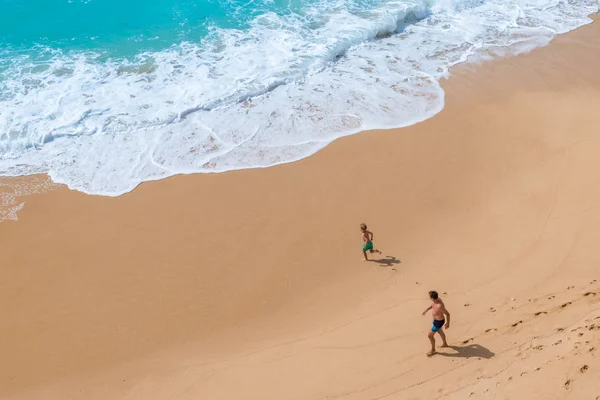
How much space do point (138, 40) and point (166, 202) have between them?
919cm

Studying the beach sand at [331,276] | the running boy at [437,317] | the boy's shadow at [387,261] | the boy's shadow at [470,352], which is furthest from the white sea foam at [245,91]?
the boy's shadow at [470,352]

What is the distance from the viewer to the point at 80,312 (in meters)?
8.58

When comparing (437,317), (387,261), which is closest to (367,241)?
(387,261)

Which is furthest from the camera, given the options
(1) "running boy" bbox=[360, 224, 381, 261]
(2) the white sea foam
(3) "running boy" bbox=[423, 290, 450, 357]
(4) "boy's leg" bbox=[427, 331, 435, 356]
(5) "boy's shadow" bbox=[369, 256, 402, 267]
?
(2) the white sea foam

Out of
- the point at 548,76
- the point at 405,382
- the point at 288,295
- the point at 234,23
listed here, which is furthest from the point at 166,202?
the point at 548,76

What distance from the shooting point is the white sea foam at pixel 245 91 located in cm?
1200

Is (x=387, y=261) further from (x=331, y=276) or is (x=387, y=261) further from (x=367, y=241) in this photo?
(x=331, y=276)

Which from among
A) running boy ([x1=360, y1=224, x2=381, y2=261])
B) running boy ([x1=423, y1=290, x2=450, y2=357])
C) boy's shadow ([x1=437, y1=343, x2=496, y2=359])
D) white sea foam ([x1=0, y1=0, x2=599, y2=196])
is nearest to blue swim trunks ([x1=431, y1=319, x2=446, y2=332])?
running boy ([x1=423, y1=290, x2=450, y2=357])

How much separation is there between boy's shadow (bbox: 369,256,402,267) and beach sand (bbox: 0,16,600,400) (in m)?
0.04

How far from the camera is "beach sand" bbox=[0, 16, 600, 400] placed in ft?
23.7

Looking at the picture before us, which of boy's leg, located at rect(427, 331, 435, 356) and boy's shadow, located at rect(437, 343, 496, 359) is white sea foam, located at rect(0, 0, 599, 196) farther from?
boy's shadow, located at rect(437, 343, 496, 359)

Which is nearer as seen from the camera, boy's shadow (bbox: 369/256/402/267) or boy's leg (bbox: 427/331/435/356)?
boy's leg (bbox: 427/331/435/356)

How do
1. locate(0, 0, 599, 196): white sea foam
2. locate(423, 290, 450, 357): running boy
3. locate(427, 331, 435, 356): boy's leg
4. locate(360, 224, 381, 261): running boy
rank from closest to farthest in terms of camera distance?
locate(423, 290, 450, 357): running boy < locate(427, 331, 435, 356): boy's leg < locate(360, 224, 381, 261): running boy < locate(0, 0, 599, 196): white sea foam

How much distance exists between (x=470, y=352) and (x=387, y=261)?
7.84 feet
